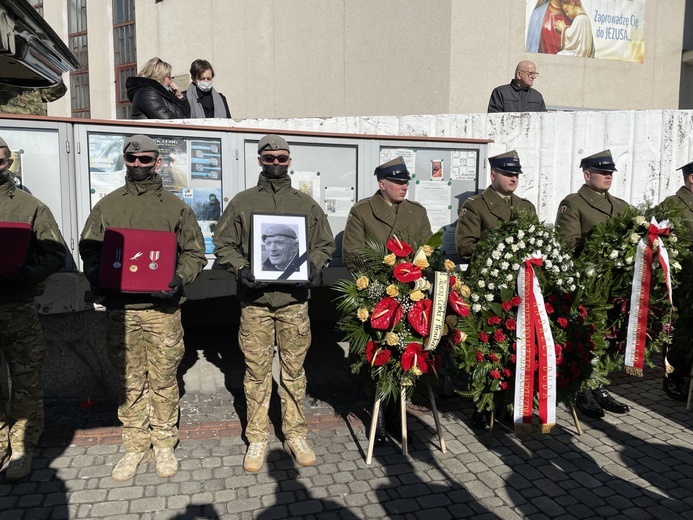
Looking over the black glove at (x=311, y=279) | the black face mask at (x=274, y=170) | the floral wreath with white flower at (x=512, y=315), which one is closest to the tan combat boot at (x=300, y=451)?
the black glove at (x=311, y=279)

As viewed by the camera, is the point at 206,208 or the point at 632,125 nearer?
the point at 206,208

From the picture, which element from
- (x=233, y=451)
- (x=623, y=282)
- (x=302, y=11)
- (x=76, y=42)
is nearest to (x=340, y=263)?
(x=233, y=451)

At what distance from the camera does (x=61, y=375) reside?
5.63m

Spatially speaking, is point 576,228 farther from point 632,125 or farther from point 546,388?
point 632,125

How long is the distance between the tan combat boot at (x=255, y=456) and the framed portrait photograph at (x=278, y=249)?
1.23 meters

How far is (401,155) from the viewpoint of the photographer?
6145 millimetres

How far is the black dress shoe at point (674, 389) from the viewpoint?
5770 millimetres

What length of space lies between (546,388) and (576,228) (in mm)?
1769

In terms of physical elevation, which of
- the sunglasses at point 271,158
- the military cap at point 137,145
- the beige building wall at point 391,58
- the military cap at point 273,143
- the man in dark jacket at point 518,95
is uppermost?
the beige building wall at point 391,58

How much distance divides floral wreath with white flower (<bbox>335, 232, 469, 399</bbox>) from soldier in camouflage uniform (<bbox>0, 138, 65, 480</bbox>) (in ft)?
7.03

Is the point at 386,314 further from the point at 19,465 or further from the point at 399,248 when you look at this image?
the point at 19,465

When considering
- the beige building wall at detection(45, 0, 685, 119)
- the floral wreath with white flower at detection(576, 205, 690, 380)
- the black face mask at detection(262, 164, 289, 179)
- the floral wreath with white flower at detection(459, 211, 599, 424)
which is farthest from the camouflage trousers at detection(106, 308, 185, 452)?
the beige building wall at detection(45, 0, 685, 119)

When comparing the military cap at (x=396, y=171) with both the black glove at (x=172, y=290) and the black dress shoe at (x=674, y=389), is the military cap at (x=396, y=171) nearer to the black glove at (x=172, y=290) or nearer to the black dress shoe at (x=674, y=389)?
the black glove at (x=172, y=290)

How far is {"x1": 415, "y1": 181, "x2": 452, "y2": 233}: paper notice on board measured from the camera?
6.29 m
